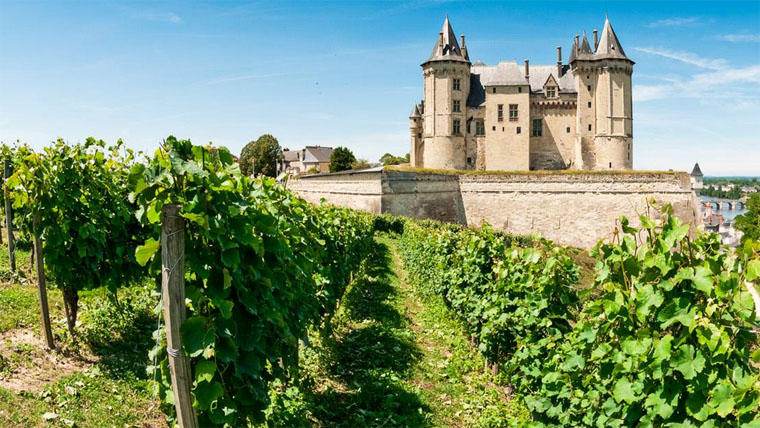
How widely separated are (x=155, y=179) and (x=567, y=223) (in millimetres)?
36828

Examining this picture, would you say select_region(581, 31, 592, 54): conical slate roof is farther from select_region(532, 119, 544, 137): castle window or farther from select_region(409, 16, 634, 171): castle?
select_region(532, 119, 544, 137): castle window

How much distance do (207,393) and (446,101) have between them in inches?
1657

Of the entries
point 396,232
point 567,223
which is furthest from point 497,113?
point 396,232

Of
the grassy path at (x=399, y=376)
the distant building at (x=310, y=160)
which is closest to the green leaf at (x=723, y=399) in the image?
the grassy path at (x=399, y=376)

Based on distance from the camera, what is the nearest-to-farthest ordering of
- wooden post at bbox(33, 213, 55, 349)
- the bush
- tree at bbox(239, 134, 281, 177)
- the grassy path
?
Result: the bush
the grassy path
wooden post at bbox(33, 213, 55, 349)
tree at bbox(239, 134, 281, 177)

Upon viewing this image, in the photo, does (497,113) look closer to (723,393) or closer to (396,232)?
(396,232)

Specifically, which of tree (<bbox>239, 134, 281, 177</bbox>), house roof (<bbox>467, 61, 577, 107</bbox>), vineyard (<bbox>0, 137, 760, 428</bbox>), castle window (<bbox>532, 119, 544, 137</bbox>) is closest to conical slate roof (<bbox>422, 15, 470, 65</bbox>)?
house roof (<bbox>467, 61, 577, 107</bbox>)

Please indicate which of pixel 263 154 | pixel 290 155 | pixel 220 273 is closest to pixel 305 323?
pixel 220 273

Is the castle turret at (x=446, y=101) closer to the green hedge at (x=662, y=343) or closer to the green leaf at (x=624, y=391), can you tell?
the green hedge at (x=662, y=343)

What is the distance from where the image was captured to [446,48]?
43.4 meters

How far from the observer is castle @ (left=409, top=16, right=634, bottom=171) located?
141 ft

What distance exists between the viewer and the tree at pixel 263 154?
66.1 meters

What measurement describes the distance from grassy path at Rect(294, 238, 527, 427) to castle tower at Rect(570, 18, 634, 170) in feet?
121

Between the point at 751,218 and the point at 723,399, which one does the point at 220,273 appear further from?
the point at 751,218
